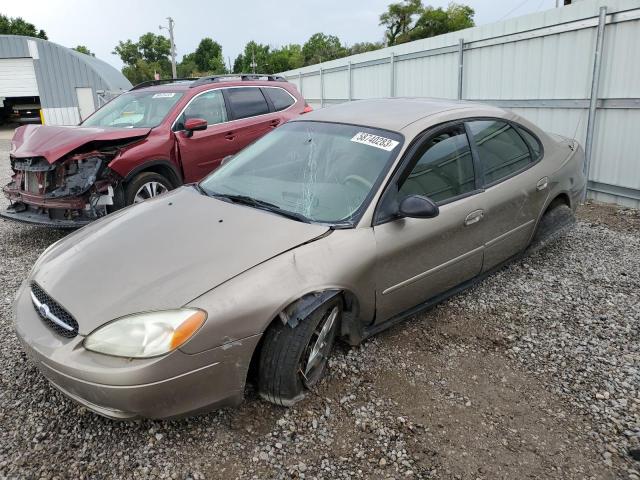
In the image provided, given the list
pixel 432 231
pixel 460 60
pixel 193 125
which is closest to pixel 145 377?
pixel 432 231

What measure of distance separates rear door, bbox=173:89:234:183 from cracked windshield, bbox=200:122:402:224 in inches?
94.9

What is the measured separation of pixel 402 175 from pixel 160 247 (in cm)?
151

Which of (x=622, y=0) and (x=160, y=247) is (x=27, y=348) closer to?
(x=160, y=247)

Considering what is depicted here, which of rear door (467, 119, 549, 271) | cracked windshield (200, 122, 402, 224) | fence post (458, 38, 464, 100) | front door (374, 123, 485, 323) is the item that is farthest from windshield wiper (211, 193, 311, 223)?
fence post (458, 38, 464, 100)

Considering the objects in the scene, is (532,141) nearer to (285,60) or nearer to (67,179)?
(67,179)

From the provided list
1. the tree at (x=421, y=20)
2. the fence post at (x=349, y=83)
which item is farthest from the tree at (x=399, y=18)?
the fence post at (x=349, y=83)

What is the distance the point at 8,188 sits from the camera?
5520 mm

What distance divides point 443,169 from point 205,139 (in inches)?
146

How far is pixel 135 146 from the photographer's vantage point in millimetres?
5445

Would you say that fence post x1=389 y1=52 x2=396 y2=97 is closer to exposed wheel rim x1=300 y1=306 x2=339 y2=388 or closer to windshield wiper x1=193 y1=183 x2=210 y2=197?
windshield wiper x1=193 y1=183 x2=210 y2=197

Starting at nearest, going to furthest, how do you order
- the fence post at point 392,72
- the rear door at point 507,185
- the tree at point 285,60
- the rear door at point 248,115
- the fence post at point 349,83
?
the rear door at point 507,185
the rear door at point 248,115
the fence post at point 392,72
the fence post at point 349,83
the tree at point 285,60

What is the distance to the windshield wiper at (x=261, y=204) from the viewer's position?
2.86 meters

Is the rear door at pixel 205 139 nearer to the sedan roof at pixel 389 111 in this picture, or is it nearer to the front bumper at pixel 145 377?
the sedan roof at pixel 389 111

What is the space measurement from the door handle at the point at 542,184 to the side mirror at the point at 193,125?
387 cm
